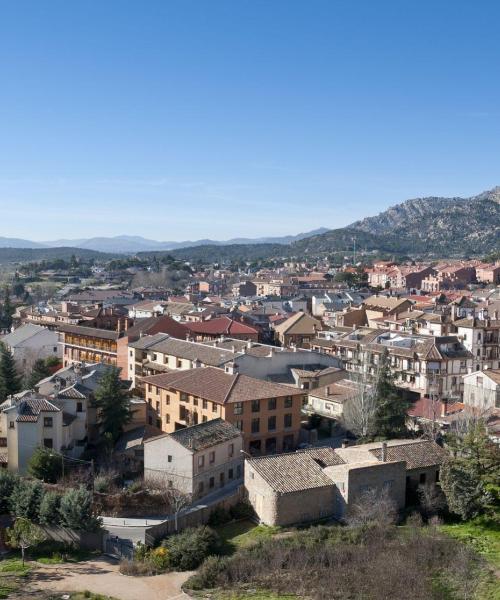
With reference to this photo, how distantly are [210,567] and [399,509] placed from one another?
1150 cm

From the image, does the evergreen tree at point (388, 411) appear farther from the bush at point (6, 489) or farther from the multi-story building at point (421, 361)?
the bush at point (6, 489)

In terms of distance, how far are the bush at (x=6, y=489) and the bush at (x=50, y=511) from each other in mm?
2123

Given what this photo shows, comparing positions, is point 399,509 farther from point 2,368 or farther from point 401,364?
point 2,368

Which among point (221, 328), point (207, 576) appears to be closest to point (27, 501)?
point (207, 576)

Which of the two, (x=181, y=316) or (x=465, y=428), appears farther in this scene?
(x=181, y=316)

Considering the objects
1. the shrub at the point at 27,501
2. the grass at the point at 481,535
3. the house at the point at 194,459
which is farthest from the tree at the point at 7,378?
the grass at the point at 481,535

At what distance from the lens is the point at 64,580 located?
30641mm

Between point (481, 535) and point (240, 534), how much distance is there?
11423mm

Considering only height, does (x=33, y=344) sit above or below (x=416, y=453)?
above

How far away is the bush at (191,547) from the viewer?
31.3m

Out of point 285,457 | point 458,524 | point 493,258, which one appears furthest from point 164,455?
point 493,258

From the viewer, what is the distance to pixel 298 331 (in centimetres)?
7769

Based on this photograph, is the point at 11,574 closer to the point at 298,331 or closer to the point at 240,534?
the point at 240,534

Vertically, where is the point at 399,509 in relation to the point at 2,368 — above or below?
below
